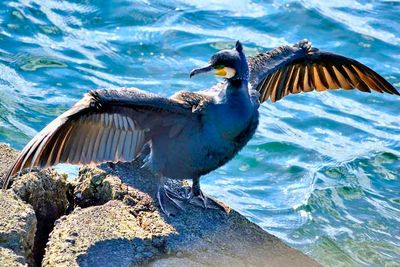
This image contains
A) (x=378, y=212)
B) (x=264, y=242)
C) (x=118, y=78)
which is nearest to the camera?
(x=264, y=242)

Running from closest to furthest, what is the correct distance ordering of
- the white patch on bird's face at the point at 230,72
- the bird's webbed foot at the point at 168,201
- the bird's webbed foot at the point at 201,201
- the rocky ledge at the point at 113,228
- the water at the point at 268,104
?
the rocky ledge at the point at 113,228, the bird's webbed foot at the point at 168,201, the white patch on bird's face at the point at 230,72, the bird's webbed foot at the point at 201,201, the water at the point at 268,104

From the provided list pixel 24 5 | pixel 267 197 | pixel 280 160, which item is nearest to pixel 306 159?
pixel 280 160

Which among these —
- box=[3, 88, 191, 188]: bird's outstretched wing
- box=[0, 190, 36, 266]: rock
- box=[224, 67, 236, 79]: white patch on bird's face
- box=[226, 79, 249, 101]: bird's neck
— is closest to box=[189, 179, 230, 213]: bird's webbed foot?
box=[3, 88, 191, 188]: bird's outstretched wing

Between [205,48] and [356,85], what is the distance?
3.35 metres

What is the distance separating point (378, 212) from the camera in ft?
25.3

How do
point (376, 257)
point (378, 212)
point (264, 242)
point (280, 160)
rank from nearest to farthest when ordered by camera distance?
point (264, 242) < point (376, 257) < point (378, 212) < point (280, 160)

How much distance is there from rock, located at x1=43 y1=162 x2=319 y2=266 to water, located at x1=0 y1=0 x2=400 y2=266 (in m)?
1.66

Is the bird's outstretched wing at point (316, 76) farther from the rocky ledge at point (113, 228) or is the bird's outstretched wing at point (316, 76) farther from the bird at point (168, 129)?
the rocky ledge at point (113, 228)

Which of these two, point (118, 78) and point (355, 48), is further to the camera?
point (355, 48)

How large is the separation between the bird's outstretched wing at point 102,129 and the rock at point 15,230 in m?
0.14

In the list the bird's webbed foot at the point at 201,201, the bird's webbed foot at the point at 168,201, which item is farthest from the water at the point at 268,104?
the bird's webbed foot at the point at 168,201

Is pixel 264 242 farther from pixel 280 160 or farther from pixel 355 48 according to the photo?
pixel 355 48

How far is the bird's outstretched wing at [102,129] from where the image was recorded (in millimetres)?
5152

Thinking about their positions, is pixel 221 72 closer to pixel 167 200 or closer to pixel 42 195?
pixel 167 200
